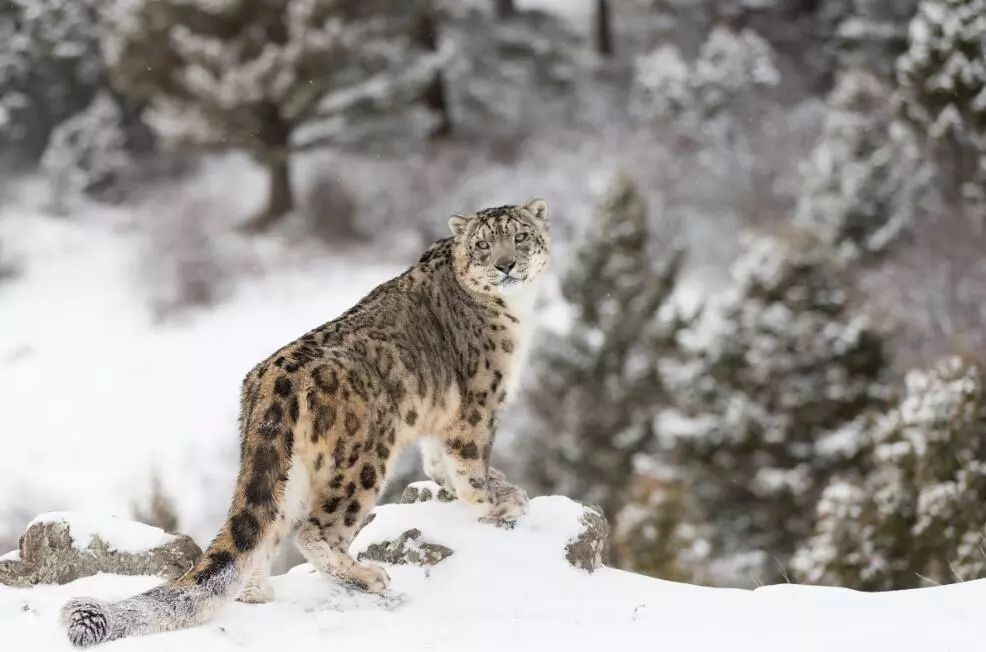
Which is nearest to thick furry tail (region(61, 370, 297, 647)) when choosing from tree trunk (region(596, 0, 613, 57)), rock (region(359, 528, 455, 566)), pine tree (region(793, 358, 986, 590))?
rock (region(359, 528, 455, 566))

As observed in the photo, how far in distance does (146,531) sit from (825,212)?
3344 centimetres

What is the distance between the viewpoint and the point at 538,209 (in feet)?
31.0

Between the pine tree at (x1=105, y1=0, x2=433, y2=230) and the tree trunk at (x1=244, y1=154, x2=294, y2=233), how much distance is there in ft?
4.06

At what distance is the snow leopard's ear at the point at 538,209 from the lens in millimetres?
9344

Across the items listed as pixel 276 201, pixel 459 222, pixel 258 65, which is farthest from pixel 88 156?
pixel 459 222

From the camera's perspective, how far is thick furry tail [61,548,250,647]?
6637mm

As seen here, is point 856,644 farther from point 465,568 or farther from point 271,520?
point 271,520

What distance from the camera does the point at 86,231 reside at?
44.3 metres

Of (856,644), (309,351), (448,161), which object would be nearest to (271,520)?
(309,351)

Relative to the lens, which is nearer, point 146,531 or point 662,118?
point 146,531

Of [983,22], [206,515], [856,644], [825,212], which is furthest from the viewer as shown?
[825,212]

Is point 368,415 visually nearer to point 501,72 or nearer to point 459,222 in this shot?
point 459,222

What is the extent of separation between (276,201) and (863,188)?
61.4 ft

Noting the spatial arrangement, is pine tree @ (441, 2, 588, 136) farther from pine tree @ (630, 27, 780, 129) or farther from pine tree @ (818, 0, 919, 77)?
pine tree @ (818, 0, 919, 77)
